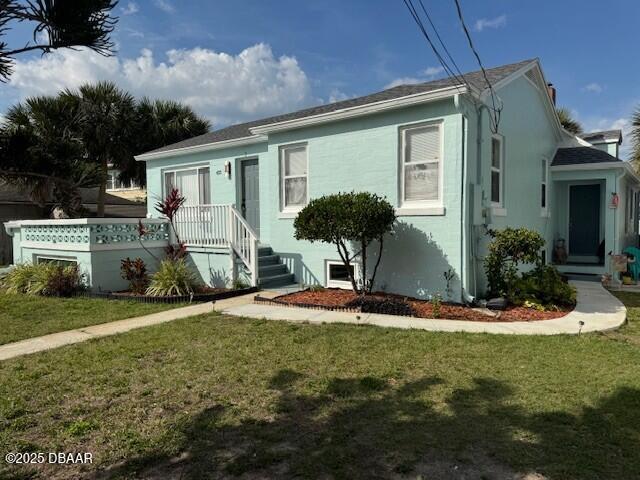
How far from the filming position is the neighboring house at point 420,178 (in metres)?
7.97

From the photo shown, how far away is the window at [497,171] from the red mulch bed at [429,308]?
249 cm

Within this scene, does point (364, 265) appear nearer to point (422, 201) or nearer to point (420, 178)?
point (422, 201)

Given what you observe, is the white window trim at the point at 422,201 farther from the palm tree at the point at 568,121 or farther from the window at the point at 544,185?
the palm tree at the point at 568,121

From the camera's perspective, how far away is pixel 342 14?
8.24 m

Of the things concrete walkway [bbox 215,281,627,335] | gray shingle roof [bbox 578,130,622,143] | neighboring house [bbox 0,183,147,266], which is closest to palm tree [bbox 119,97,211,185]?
neighboring house [bbox 0,183,147,266]

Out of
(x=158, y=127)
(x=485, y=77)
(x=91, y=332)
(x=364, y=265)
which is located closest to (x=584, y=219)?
(x=485, y=77)

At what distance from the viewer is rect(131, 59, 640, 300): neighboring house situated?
7969 mm

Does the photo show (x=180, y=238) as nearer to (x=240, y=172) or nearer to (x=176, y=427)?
(x=240, y=172)

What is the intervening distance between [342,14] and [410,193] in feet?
11.6

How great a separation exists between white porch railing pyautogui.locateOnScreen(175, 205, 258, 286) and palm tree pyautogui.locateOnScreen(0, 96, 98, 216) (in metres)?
3.00

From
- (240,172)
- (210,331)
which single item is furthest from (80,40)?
(240,172)

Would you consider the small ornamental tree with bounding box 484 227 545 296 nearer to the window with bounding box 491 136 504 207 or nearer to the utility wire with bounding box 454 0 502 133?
the window with bounding box 491 136 504 207

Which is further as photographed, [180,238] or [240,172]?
[240,172]

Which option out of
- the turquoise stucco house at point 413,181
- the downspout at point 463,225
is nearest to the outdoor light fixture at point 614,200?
the turquoise stucco house at point 413,181
